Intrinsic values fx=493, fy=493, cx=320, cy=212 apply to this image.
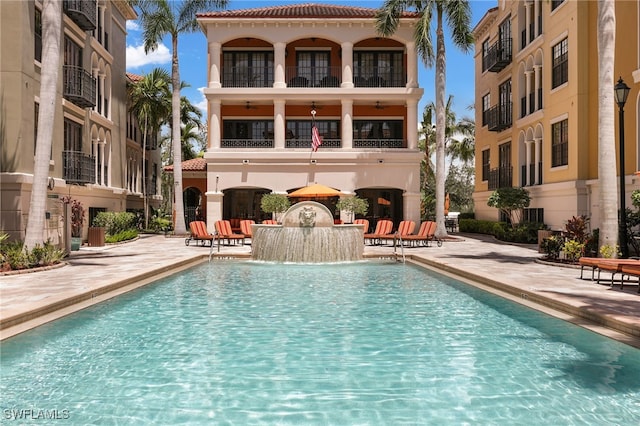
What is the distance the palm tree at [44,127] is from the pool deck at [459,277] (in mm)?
1397

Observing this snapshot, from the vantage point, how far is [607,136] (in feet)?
45.0

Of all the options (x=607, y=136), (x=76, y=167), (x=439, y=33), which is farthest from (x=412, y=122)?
(x=76, y=167)

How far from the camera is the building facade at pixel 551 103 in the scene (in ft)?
62.2

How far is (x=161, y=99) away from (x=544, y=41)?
939 inches

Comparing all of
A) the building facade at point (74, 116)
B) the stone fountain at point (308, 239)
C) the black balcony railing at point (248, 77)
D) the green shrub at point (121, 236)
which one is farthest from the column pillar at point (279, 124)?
the stone fountain at point (308, 239)

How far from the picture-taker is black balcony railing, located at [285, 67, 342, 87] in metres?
32.0

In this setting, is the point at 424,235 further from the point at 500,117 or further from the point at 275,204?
the point at 500,117

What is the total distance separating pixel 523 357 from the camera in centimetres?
618

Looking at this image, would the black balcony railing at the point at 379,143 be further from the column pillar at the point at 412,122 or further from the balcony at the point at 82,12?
the balcony at the point at 82,12

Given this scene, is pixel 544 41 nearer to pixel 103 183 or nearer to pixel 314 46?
pixel 314 46

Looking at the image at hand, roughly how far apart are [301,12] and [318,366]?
29.6 m

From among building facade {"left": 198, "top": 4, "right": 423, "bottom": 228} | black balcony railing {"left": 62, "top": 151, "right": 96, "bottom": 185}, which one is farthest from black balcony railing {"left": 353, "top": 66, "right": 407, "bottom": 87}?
black balcony railing {"left": 62, "top": 151, "right": 96, "bottom": 185}

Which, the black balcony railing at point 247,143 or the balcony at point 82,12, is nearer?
the balcony at point 82,12

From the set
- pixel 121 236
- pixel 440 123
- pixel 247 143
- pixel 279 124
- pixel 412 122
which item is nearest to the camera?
pixel 121 236
